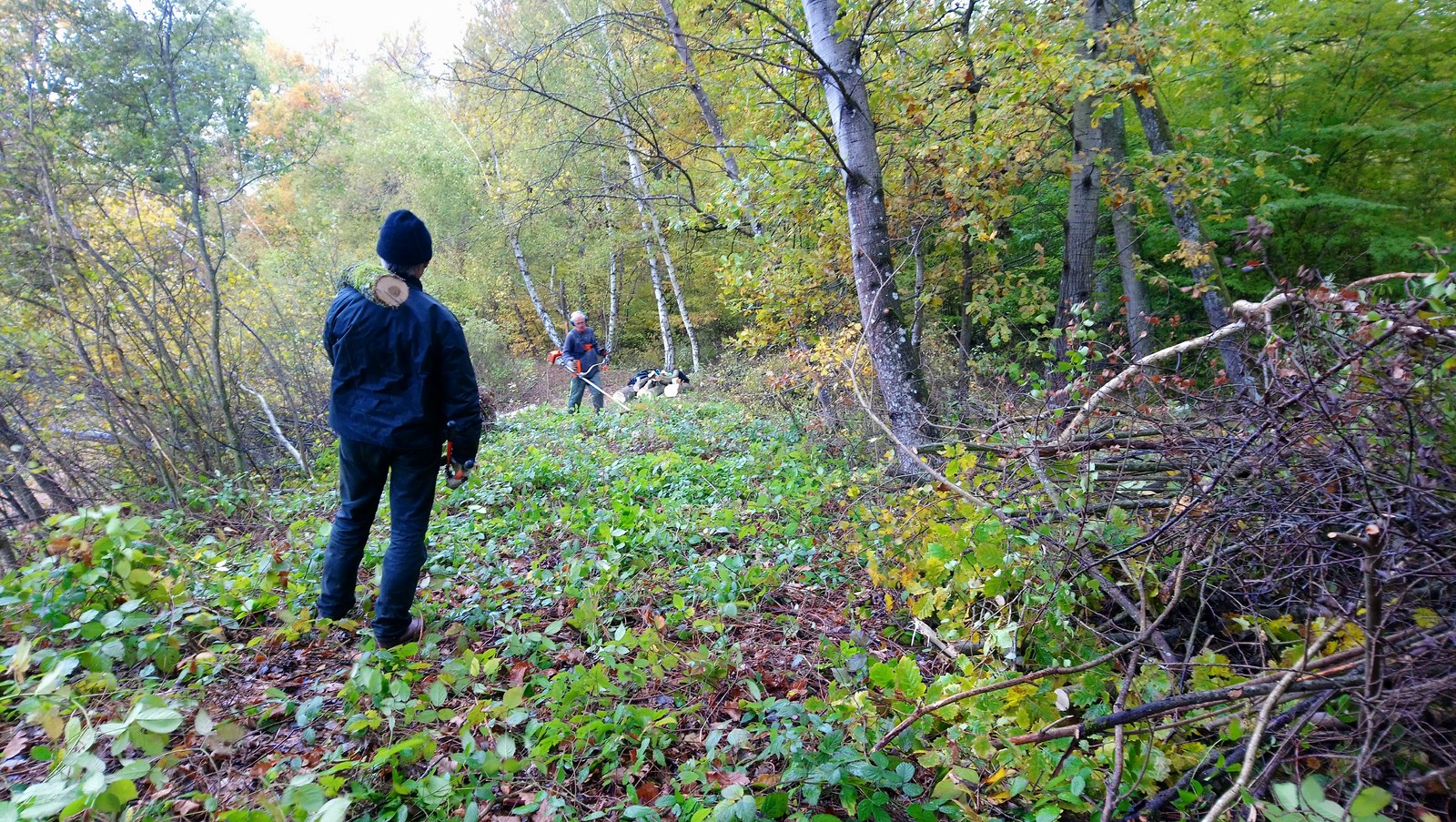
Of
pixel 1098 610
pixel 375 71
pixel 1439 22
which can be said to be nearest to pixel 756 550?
pixel 1098 610

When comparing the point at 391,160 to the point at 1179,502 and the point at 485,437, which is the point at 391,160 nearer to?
the point at 485,437

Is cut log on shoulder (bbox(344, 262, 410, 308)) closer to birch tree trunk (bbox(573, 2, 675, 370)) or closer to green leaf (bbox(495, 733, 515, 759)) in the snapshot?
green leaf (bbox(495, 733, 515, 759))

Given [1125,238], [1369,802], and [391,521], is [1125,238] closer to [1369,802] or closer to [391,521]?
[1369,802]

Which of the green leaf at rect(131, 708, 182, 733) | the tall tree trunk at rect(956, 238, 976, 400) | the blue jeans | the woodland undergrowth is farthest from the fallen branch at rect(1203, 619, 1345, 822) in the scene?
the tall tree trunk at rect(956, 238, 976, 400)

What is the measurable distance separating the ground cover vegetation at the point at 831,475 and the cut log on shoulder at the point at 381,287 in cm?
160

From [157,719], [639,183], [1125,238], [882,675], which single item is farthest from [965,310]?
[639,183]

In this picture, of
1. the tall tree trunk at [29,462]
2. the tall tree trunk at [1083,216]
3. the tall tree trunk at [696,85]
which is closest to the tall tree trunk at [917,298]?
the tall tree trunk at [1083,216]

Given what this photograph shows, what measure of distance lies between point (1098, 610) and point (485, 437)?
26.3 ft

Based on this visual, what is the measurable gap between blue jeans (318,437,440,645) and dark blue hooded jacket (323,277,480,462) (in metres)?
0.11

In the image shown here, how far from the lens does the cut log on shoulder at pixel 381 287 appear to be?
9.57 ft

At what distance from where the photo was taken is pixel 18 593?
2734mm

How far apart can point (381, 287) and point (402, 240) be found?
299mm

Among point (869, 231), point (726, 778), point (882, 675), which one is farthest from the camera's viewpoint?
point (869, 231)

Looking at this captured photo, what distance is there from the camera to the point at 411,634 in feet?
10.1
